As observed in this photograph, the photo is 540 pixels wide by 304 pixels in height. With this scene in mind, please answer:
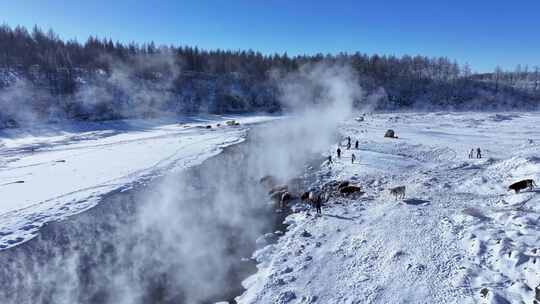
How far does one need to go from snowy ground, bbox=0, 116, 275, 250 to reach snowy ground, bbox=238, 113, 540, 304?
14209 mm

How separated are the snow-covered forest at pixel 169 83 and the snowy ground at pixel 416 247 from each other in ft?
237

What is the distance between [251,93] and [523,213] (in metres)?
100

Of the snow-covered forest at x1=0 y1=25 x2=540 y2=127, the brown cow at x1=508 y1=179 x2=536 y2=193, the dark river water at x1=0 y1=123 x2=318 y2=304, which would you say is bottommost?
the dark river water at x1=0 y1=123 x2=318 y2=304

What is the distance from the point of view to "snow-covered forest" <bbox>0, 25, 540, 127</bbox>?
7988 centimetres

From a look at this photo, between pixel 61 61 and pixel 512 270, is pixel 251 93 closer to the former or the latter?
pixel 61 61

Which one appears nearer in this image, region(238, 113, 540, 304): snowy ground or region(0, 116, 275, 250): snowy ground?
region(238, 113, 540, 304): snowy ground

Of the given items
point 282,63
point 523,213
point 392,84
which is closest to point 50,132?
point 523,213

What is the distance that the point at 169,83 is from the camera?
105 meters

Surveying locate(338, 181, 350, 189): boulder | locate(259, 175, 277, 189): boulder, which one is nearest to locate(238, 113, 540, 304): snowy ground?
locate(338, 181, 350, 189): boulder

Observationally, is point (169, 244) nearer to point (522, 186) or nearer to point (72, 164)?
point (522, 186)

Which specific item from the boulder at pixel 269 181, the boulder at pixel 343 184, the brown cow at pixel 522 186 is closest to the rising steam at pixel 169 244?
the boulder at pixel 269 181

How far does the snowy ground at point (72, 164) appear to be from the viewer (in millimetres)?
20375

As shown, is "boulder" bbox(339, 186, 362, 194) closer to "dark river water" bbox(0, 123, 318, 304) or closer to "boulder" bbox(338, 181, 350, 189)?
"boulder" bbox(338, 181, 350, 189)

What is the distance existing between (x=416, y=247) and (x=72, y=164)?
3353 centimetres
